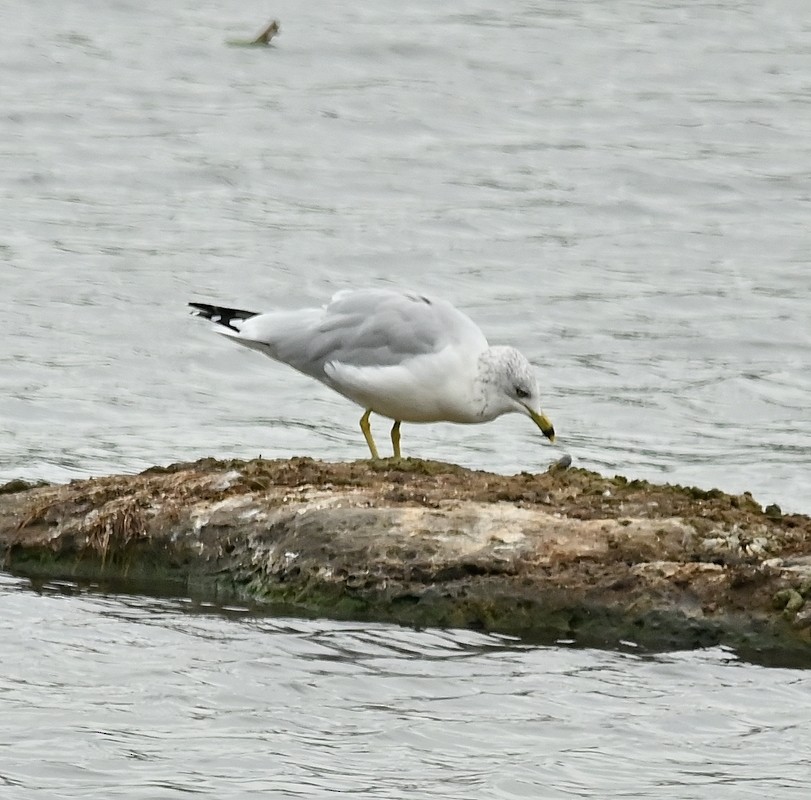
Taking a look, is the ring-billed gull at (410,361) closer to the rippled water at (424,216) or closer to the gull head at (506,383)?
the gull head at (506,383)

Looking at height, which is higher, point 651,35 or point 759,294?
point 651,35

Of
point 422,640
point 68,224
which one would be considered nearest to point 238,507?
point 422,640

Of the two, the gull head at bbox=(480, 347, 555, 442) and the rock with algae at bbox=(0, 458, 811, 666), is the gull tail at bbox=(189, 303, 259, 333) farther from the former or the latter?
the rock with algae at bbox=(0, 458, 811, 666)

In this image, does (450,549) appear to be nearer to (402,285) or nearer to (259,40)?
(402,285)

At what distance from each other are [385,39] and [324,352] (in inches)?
483

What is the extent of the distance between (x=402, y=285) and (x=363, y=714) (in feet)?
28.5

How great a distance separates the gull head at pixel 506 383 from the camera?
8.49 m

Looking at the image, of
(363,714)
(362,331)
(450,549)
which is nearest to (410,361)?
(362,331)

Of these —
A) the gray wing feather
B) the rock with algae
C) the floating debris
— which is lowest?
the rock with algae

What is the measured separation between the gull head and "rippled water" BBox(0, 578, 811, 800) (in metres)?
2.39

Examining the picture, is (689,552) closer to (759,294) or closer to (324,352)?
(324,352)

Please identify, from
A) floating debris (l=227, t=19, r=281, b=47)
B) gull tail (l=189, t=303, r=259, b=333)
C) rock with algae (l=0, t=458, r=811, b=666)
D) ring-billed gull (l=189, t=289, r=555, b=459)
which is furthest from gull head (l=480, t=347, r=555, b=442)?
floating debris (l=227, t=19, r=281, b=47)

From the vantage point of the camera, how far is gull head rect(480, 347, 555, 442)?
849 centimetres

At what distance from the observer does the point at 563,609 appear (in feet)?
20.5
